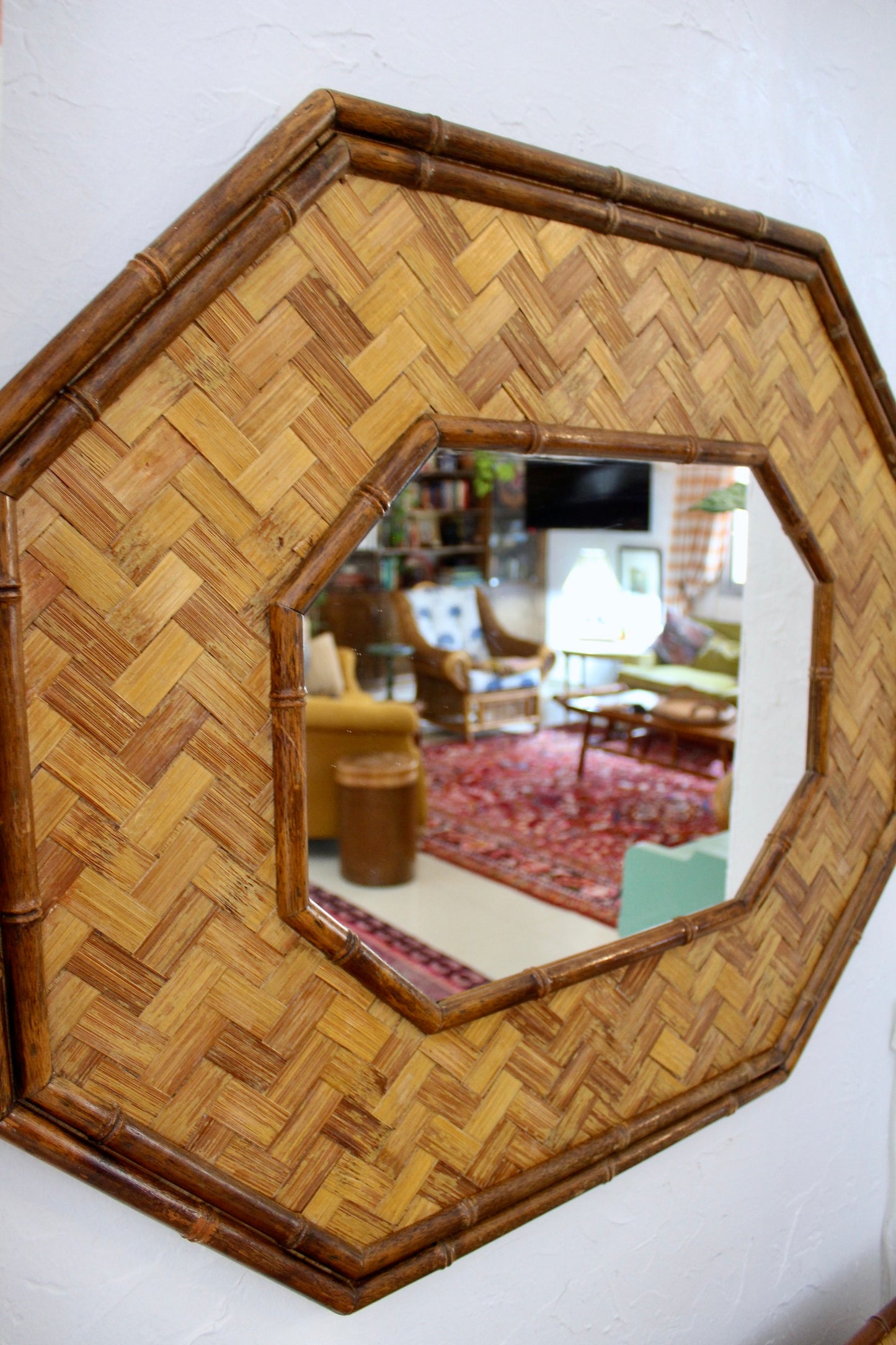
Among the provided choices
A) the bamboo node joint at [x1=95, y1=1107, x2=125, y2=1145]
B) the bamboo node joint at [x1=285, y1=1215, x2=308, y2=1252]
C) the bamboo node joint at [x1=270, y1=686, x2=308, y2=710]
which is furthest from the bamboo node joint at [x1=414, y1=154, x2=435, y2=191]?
the bamboo node joint at [x1=285, y1=1215, x2=308, y2=1252]

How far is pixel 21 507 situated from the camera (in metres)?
0.77

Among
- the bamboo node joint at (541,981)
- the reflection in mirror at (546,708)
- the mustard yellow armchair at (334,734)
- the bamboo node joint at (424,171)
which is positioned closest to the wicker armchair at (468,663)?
the reflection in mirror at (546,708)

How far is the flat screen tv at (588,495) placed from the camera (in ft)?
4.20

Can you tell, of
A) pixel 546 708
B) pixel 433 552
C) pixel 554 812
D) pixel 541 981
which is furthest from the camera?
pixel 554 812

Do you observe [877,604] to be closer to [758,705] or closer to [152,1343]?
[758,705]

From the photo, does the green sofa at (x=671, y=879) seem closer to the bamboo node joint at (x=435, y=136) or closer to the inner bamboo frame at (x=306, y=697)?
the inner bamboo frame at (x=306, y=697)

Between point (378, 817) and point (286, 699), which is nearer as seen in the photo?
point (286, 699)

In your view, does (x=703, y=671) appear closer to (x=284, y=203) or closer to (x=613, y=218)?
(x=613, y=218)

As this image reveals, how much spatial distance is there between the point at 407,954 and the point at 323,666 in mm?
402

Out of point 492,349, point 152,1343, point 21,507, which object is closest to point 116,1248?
point 152,1343

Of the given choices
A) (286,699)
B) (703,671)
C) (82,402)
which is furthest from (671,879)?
(82,402)

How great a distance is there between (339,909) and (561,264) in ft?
2.40

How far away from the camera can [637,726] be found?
165 centimetres

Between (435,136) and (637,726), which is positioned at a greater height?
(435,136)
